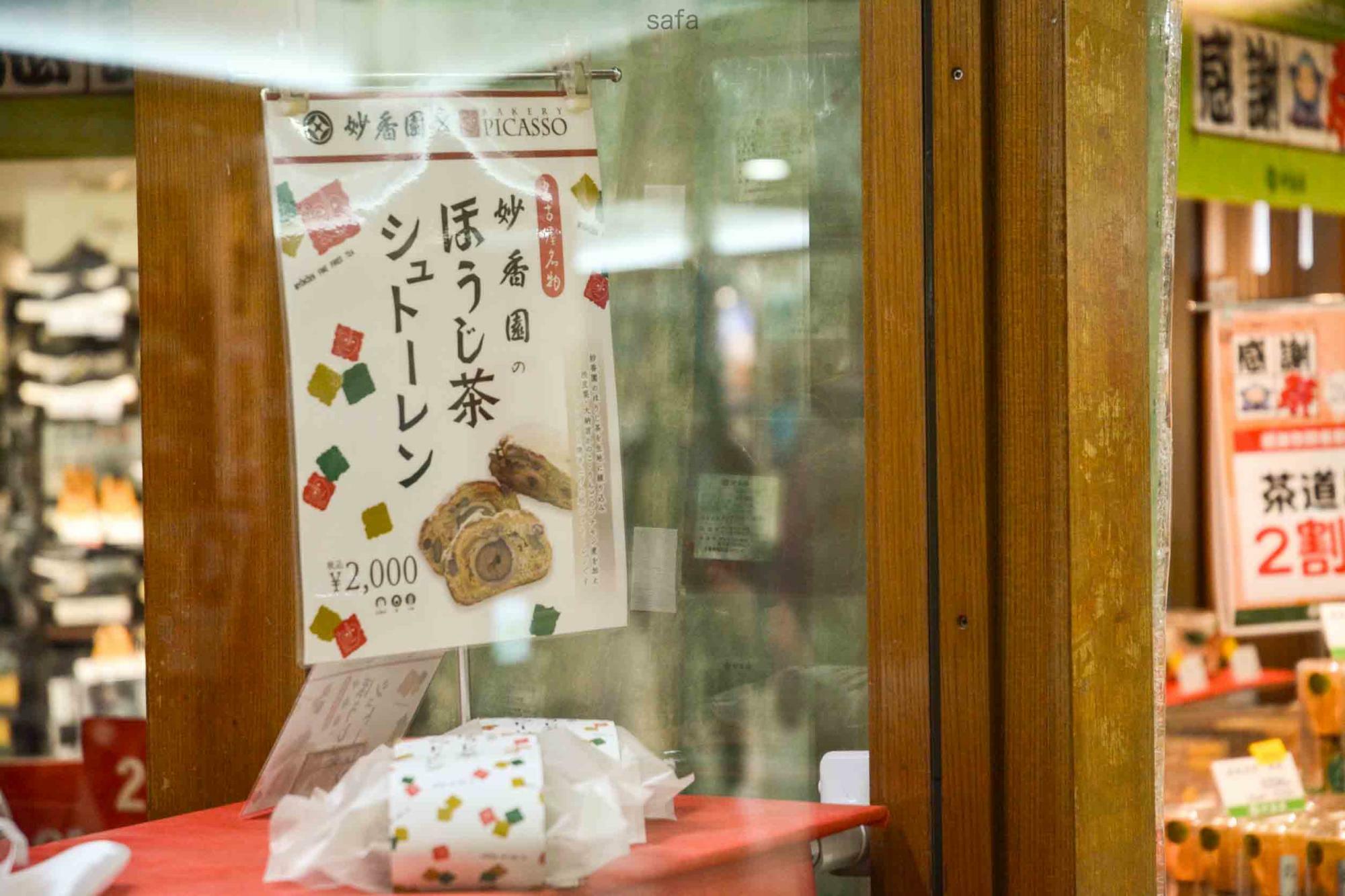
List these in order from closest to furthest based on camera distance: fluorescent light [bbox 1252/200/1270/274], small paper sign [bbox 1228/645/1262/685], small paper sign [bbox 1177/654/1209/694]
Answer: small paper sign [bbox 1177/654/1209/694]
small paper sign [bbox 1228/645/1262/685]
fluorescent light [bbox 1252/200/1270/274]

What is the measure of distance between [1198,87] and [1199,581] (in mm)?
1428

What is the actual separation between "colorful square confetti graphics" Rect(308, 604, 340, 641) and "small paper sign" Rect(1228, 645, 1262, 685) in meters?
3.08

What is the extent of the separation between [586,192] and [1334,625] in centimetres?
273

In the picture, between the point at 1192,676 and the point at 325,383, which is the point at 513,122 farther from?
the point at 1192,676

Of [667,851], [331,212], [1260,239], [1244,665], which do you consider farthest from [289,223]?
[1260,239]

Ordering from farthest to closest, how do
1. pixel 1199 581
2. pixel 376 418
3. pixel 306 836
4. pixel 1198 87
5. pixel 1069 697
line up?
pixel 1199 581
pixel 1198 87
pixel 1069 697
pixel 376 418
pixel 306 836

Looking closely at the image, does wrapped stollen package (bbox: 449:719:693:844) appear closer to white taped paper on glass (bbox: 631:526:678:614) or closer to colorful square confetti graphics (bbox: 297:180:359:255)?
white taped paper on glass (bbox: 631:526:678:614)

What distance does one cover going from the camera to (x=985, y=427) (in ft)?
4.35

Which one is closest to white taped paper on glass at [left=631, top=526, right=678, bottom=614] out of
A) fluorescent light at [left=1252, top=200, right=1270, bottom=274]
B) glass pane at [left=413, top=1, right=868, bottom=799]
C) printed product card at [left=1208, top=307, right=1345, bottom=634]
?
glass pane at [left=413, top=1, right=868, bottom=799]

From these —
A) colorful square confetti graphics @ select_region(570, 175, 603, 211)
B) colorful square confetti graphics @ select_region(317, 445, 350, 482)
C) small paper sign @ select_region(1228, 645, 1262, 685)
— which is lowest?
small paper sign @ select_region(1228, 645, 1262, 685)

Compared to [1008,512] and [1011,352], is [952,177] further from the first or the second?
[1008,512]

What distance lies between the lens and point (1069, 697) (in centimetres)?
130

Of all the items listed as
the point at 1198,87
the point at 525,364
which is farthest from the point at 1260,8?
the point at 525,364

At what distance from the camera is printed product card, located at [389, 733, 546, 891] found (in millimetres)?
1028
